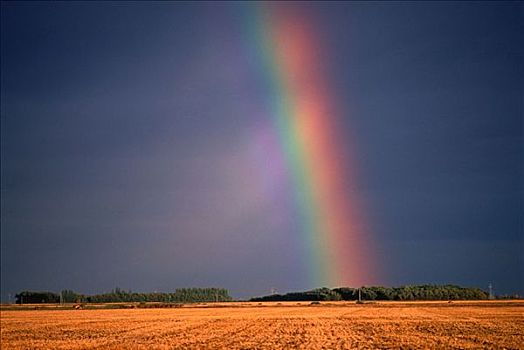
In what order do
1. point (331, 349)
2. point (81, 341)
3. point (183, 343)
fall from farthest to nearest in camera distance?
1. point (81, 341)
2. point (183, 343)
3. point (331, 349)

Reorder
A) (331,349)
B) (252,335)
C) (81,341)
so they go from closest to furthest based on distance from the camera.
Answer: (331,349)
(81,341)
(252,335)

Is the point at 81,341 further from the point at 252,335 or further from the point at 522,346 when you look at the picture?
the point at 522,346

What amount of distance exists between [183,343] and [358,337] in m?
10.9

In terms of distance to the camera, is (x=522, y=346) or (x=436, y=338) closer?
(x=522, y=346)

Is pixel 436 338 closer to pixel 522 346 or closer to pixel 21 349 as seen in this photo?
pixel 522 346

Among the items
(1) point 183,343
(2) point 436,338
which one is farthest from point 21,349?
Answer: (2) point 436,338

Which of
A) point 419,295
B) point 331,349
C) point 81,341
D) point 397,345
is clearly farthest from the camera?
point 419,295

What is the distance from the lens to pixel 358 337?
136 feet

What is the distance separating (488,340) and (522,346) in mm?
3800

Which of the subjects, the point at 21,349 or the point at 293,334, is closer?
the point at 21,349

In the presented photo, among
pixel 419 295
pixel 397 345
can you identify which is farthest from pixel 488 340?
pixel 419 295

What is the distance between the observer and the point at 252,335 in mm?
44375

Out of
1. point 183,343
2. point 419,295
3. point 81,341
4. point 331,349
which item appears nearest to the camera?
point 331,349

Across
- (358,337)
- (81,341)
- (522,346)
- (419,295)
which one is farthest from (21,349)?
(419,295)
